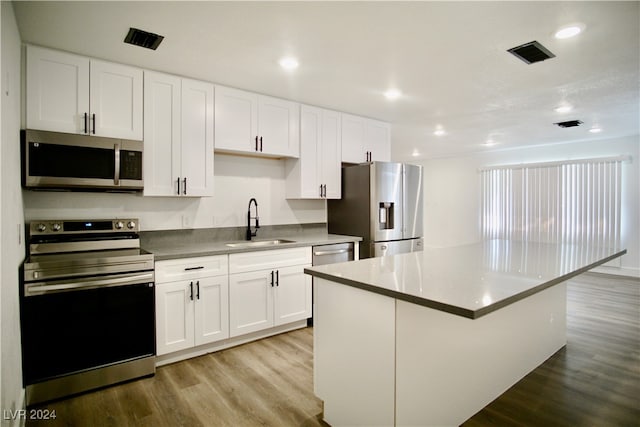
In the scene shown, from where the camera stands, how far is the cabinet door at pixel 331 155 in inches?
155

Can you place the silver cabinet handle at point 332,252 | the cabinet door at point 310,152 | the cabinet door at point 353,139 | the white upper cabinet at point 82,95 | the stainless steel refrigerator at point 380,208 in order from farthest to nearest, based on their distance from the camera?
1. the cabinet door at point 353,139
2. the stainless steel refrigerator at point 380,208
3. the cabinet door at point 310,152
4. the silver cabinet handle at point 332,252
5. the white upper cabinet at point 82,95

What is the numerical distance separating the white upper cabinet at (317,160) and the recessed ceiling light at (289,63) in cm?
96

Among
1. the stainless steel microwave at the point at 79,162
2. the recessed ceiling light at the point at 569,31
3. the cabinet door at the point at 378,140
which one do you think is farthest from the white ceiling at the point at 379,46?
the stainless steel microwave at the point at 79,162

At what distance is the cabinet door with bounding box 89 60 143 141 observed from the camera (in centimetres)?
258

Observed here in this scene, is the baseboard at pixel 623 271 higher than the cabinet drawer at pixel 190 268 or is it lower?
lower

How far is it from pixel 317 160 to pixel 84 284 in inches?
98.3

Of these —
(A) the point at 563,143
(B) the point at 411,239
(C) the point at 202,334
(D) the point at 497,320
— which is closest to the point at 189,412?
(C) the point at 202,334

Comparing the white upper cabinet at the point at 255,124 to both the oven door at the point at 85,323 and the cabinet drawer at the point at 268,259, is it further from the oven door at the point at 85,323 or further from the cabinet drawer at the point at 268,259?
the oven door at the point at 85,323

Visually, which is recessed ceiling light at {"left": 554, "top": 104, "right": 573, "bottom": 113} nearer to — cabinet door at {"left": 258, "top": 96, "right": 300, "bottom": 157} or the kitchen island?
the kitchen island

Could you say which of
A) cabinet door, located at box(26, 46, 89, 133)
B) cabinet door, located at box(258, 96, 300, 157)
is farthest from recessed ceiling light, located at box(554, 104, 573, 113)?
cabinet door, located at box(26, 46, 89, 133)

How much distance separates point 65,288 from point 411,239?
3.53 m

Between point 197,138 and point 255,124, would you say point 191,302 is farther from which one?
point 255,124

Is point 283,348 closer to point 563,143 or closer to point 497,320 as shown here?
point 497,320

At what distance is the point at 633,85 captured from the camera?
3.22m
